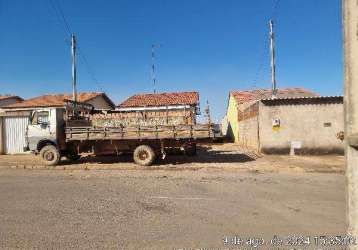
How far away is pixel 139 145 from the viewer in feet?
49.5

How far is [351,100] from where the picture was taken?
8.20ft

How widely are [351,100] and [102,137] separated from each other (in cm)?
1326

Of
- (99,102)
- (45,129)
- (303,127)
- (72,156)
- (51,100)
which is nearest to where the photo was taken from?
(45,129)

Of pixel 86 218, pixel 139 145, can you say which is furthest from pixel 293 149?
pixel 86 218

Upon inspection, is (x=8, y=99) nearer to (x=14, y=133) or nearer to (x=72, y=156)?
(x=14, y=133)

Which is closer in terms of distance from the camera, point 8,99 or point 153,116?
point 153,116

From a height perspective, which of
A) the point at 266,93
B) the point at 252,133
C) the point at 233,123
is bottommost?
the point at 252,133

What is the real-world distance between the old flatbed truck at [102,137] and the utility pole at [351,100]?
456 inches

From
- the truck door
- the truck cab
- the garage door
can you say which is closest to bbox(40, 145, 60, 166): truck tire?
the truck cab

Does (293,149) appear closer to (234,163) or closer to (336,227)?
(234,163)

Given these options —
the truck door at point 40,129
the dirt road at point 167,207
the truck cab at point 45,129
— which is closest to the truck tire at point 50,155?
the truck cab at point 45,129

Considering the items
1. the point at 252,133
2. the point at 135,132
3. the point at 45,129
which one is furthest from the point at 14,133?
the point at 252,133

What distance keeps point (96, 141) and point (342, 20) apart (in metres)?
13.5

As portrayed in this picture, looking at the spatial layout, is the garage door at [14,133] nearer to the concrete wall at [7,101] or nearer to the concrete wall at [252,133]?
the concrete wall at [252,133]
